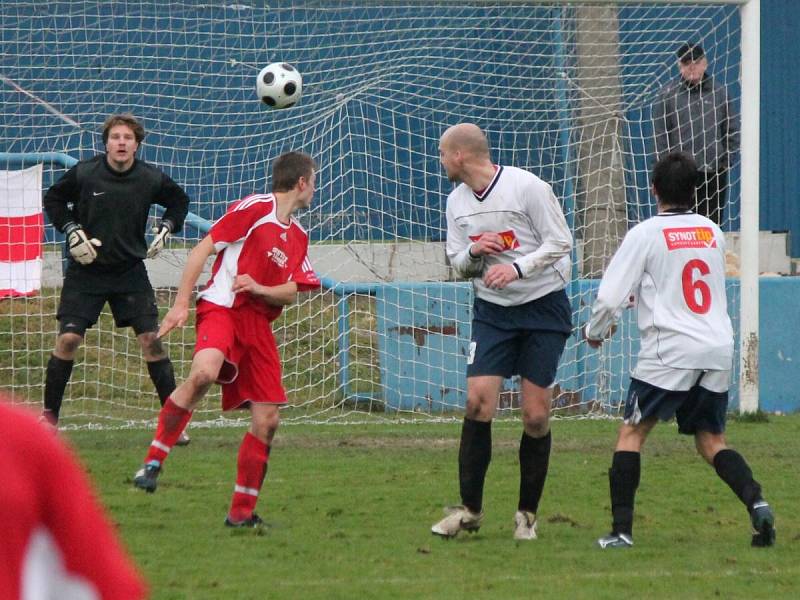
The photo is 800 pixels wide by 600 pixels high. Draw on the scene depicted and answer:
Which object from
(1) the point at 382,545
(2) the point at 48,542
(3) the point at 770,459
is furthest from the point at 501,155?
(2) the point at 48,542

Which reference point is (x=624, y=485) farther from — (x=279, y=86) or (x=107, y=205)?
(x=279, y=86)

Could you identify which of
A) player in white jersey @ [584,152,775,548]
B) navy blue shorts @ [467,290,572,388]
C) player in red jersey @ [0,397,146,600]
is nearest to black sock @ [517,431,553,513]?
navy blue shorts @ [467,290,572,388]

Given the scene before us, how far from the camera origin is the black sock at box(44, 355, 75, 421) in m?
8.39

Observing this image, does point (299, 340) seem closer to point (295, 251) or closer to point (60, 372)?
point (60, 372)

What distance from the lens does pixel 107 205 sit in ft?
27.4

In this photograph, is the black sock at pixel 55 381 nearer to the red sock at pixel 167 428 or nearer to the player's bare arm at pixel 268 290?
the red sock at pixel 167 428

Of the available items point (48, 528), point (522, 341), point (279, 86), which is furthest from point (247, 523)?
point (48, 528)

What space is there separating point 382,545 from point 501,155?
671 cm

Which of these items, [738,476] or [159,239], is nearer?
[738,476]

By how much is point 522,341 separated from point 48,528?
4596 mm

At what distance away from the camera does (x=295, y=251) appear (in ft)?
21.0

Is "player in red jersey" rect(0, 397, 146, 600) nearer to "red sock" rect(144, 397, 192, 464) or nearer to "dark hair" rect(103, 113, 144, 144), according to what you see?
"red sock" rect(144, 397, 192, 464)

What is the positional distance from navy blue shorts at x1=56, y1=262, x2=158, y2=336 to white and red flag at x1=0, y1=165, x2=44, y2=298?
2334mm

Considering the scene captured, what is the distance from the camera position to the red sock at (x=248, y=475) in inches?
242
